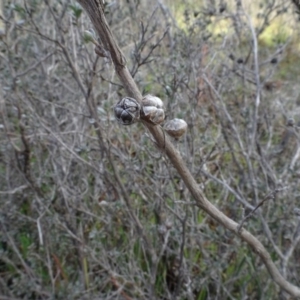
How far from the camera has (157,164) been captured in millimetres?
1846

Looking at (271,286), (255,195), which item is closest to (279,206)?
(255,195)

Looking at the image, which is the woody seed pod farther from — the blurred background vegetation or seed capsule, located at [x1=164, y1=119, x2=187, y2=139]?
the blurred background vegetation

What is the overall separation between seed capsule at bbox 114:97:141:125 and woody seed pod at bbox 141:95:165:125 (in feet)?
0.05

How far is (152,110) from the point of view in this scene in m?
0.71

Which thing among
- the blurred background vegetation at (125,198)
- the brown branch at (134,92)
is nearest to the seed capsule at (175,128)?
the brown branch at (134,92)

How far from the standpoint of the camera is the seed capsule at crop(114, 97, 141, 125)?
69 centimetres

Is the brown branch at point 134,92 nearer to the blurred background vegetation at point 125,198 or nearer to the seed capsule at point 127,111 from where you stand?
the seed capsule at point 127,111

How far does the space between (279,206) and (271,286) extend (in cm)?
31

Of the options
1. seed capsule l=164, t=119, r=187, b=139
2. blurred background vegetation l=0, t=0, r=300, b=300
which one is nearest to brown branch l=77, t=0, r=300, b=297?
seed capsule l=164, t=119, r=187, b=139

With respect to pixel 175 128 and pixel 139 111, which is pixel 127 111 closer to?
pixel 139 111

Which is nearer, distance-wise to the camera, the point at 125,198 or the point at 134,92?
the point at 134,92

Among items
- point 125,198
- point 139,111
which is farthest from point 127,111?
point 125,198

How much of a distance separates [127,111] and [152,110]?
42 millimetres

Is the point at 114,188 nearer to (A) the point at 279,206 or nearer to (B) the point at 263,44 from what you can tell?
(A) the point at 279,206
